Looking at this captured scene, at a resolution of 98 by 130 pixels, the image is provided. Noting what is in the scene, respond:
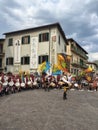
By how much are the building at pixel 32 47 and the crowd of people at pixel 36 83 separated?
960cm

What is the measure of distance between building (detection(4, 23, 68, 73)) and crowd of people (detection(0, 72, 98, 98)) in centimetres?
960

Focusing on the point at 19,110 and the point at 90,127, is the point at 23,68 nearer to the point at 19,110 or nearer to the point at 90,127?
the point at 19,110

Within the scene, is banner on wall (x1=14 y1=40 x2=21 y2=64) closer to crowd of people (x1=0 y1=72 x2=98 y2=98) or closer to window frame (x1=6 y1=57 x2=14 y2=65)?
window frame (x1=6 y1=57 x2=14 y2=65)

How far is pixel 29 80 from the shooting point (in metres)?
23.9

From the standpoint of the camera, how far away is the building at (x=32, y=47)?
121 ft

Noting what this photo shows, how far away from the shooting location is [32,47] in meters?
38.6

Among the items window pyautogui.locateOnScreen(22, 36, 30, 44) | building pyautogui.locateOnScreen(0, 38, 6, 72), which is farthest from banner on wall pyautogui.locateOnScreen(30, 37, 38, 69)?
building pyautogui.locateOnScreen(0, 38, 6, 72)

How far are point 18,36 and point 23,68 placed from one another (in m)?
5.61

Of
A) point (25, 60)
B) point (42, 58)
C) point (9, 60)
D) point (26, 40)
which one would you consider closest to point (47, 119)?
point (42, 58)

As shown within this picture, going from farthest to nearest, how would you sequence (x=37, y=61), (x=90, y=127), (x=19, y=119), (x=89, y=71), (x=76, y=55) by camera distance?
(x=76, y=55), (x=37, y=61), (x=89, y=71), (x=19, y=119), (x=90, y=127)

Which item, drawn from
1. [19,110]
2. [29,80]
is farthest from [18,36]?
[19,110]

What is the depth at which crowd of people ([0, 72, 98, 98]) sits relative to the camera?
18938 mm

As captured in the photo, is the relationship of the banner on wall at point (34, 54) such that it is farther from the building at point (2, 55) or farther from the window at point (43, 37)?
the building at point (2, 55)

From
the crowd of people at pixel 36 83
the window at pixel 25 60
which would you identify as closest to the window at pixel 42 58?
the window at pixel 25 60
